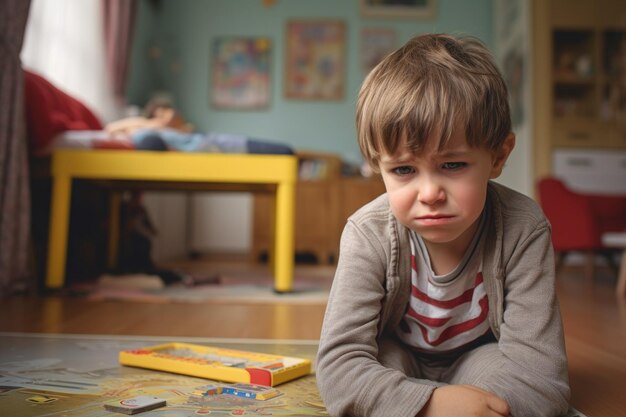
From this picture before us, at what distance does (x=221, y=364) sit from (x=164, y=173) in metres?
1.37

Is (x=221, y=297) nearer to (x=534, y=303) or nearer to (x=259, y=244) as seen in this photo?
(x=534, y=303)

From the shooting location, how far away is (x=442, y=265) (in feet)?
2.63

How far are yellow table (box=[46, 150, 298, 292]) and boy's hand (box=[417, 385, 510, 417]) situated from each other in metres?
1.62

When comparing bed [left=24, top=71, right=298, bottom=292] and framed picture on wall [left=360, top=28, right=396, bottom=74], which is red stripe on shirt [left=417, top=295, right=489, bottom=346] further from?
framed picture on wall [left=360, top=28, right=396, bottom=74]

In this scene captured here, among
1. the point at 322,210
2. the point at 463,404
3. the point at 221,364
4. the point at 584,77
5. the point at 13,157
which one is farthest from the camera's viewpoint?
the point at 322,210

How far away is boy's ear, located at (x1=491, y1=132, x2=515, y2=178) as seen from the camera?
0.74 meters

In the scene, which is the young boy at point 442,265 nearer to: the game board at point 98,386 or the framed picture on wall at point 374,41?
the game board at point 98,386

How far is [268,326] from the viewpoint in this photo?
4.93ft

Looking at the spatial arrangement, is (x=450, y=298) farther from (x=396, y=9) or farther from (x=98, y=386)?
(x=396, y=9)

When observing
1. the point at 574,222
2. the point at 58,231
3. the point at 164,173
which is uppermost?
the point at 164,173

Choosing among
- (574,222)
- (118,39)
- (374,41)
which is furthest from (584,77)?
(118,39)

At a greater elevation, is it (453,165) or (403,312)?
(453,165)

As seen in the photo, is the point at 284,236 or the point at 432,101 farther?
the point at 284,236

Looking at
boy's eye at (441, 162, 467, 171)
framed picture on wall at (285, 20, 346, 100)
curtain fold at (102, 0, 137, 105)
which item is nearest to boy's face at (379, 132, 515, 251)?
boy's eye at (441, 162, 467, 171)
